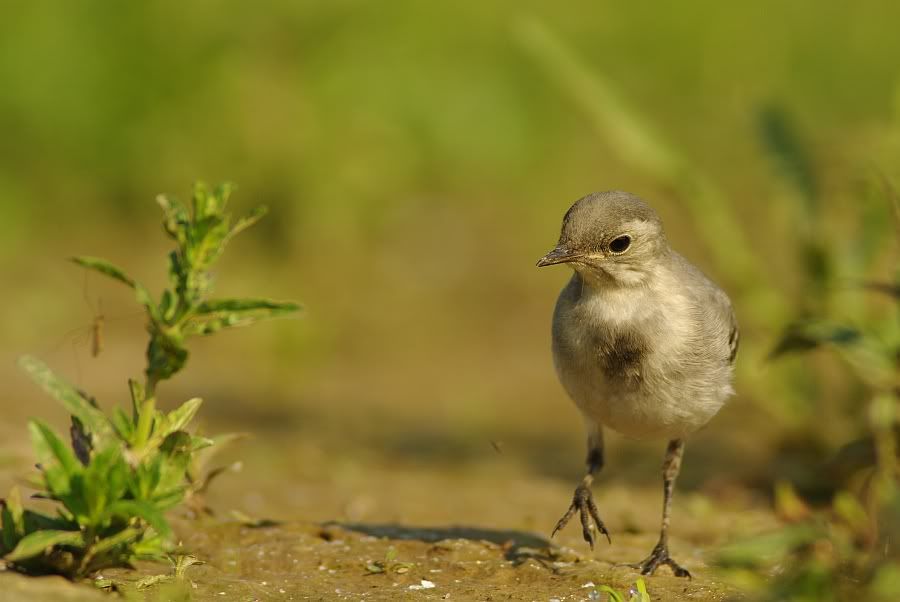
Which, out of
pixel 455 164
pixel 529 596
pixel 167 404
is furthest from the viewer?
pixel 455 164

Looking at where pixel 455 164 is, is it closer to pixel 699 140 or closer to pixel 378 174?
pixel 378 174

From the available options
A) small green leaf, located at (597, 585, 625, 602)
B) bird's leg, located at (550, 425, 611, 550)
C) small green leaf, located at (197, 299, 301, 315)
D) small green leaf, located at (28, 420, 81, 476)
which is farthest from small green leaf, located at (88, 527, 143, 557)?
bird's leg, located at (550, 425, 611, 550)

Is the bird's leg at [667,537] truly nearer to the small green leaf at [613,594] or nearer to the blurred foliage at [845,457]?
the blurred foliage at [845,457]

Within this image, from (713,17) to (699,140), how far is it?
169 centimetres

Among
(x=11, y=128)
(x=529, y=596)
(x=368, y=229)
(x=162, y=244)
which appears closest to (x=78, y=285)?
(x=162, y=244)

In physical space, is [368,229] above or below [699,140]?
below

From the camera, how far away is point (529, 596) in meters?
4.45

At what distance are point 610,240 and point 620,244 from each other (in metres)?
0.06

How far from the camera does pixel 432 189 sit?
11.9m

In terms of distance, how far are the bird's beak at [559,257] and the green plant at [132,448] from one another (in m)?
1.23

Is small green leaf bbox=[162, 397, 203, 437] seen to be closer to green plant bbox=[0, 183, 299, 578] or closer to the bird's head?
green plant bbox=[0, 183, 299, 578]

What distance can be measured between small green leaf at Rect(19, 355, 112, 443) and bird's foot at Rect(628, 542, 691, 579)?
218 cm

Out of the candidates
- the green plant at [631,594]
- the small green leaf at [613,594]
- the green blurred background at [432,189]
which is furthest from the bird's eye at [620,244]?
the green blurred background at [432,189]

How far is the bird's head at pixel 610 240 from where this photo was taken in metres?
5.01
